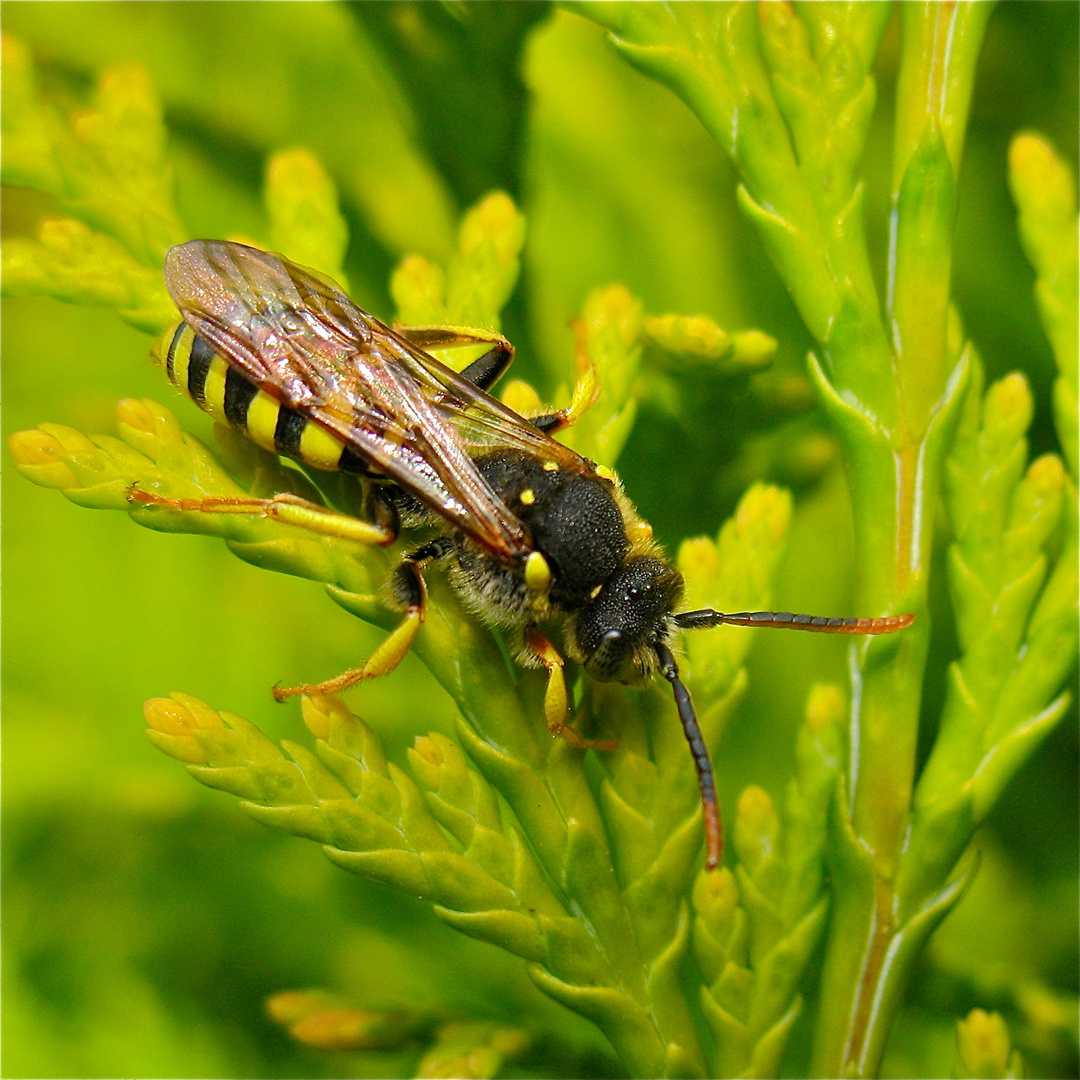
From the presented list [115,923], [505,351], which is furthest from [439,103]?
[115,923]

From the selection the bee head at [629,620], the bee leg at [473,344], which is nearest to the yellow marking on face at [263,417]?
the bee leg at [473,344]

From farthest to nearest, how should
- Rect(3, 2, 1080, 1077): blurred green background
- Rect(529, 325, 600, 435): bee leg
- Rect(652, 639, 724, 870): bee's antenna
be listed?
1. Rect(3, 2, 1080, 1077): blurred green background
2. Rect(529, 325, 600, 435): bee leg
3. Rect(652, 639, 724, 870): bee's antenna

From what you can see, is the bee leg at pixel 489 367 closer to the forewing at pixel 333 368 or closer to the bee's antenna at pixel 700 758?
the forewing at pixel 333 368

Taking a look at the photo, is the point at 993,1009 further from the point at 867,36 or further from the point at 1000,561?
the point at 867,36

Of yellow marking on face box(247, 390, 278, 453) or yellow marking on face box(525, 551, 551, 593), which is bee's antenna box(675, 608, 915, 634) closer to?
yellow marking on face box(525, 551, 551, 593)

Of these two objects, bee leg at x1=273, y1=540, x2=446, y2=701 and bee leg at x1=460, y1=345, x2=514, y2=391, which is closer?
bee leg at x1=273, y1=540, x2=446, y2=701

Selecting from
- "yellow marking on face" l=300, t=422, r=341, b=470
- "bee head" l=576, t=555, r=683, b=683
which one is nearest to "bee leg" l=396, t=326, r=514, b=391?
"yellow marking on face" l=300, t=422, r=341, b=470

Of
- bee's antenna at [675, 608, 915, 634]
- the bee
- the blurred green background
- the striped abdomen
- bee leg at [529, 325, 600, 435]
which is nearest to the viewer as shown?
bee's antenna at [675, 608, 915, 634]
